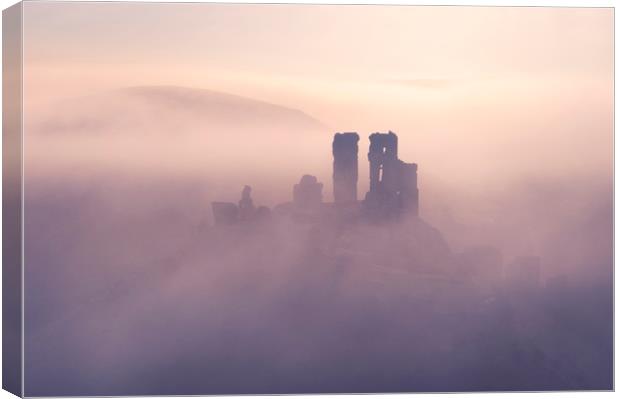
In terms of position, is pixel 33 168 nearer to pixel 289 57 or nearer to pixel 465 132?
pixel 289 57

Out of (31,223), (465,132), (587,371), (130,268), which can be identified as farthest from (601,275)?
(31,223)

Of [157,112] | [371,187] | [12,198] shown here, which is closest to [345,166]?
[371,187]

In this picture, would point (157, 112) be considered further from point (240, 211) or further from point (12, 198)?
point (12, 198)

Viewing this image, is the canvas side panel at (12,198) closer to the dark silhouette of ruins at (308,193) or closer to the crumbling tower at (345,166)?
the dark silhouette of ruins at (308,193)

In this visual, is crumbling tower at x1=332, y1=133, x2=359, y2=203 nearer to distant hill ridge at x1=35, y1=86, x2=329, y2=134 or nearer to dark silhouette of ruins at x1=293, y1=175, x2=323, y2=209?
dark silhouette of ruins at x1=293, y1=175, x2=323, y2=209

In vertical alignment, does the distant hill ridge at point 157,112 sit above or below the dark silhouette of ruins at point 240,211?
above

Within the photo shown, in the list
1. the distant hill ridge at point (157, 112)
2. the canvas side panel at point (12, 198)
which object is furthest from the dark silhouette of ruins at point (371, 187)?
the canvas side panel at point (12, 198)

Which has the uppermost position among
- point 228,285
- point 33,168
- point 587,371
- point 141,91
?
point 141,91
